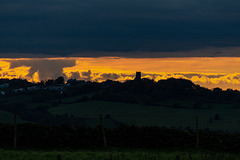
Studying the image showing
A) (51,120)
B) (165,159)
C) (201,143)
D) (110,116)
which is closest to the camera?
(165,159)

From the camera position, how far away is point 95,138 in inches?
1732

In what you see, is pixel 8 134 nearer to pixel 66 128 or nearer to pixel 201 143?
pixel 66 128

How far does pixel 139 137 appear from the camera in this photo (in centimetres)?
4416

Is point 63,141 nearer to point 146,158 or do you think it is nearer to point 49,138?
point 49,138

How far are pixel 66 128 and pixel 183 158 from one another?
46.9ft

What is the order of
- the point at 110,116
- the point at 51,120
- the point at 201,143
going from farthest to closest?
1. the point at 51,120
2. the point at 110,116
3. the point at 201,143

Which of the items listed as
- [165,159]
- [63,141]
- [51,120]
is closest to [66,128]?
[63,141]

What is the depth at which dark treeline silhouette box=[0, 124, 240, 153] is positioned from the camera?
4341 centimetres

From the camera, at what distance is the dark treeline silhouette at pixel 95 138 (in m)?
43.4

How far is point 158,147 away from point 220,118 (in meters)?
151

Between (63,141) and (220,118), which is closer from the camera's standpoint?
(63,141)

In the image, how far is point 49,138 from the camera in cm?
4356

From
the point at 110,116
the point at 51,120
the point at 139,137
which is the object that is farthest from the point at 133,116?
the point at 139,137

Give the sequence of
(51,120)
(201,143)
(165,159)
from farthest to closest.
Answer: (51,120) < (201,143) < (165,159)
